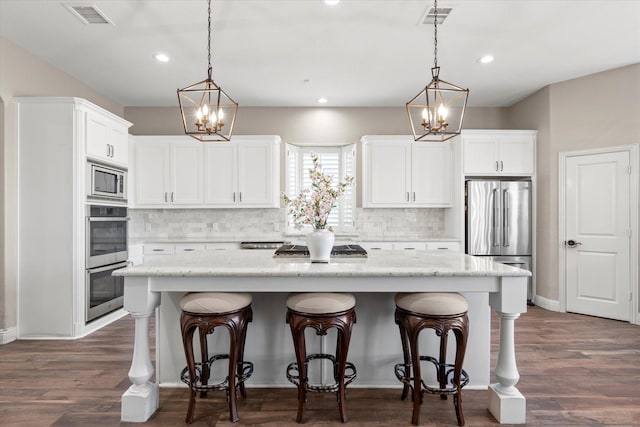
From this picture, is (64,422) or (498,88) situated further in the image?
(498,88)

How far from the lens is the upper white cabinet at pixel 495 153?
5.11 m

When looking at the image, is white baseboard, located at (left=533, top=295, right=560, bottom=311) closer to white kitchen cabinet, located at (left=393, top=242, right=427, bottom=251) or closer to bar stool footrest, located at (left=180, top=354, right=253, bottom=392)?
white kitchen cabinet, located at (left=393, top=242, right=427, bottom=251)

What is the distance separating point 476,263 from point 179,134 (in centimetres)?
479

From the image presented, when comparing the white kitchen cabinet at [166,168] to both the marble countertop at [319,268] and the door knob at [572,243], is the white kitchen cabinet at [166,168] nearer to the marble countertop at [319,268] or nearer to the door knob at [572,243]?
the marble countertop at [319,268]

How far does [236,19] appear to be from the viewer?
3209 mm

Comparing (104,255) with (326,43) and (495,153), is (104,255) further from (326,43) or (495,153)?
(495,153)

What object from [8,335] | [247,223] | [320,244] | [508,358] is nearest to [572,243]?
[508,358]

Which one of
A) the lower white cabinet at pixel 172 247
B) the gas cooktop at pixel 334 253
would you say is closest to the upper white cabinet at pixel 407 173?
the lower white cabinet at pixel 172 247

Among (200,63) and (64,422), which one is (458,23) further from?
(64,422)

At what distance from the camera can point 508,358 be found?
7.45 feet

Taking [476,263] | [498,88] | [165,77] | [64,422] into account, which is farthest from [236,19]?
[498,88]

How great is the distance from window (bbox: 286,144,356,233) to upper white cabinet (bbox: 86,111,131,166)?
227 centimetres

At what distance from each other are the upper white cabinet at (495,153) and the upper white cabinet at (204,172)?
270cm

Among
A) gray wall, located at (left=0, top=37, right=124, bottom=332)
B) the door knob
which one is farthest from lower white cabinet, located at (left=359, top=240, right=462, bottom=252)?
gray wall, located at (left=0, top=37, right=124, bottom=332)
